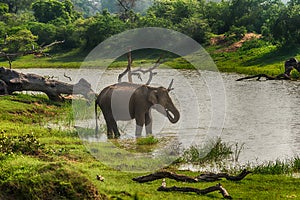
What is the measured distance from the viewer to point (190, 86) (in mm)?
33406

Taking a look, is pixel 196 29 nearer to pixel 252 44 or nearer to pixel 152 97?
pixel 252 44

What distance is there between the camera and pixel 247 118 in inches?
840

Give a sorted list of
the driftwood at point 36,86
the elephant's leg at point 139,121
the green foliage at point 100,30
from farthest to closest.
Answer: the green foliage at point 100,30, the driftwood at point 36,86, the elephant's leg at point 139,121

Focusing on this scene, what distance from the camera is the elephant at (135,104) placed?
16234 millimetres

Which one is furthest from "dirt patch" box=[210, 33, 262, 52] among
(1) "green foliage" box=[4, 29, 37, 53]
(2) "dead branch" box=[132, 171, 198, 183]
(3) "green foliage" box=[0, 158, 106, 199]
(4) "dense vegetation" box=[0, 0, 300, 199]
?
(3) "green foliage" box=[0, 158, 106, 199]

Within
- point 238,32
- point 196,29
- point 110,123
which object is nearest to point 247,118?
point 110,123

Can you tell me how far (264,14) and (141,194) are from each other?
4752cm

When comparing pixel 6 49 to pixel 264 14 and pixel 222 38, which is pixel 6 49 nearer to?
pixel 222 38

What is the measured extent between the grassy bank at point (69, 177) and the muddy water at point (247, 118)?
3012 millimetres

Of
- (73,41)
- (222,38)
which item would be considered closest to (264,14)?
(222,38)

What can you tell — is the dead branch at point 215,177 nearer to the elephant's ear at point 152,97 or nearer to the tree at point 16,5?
the elephant's ear at point 152,97

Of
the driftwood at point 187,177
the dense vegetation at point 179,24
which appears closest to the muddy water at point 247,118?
the driftwood at point 187,177

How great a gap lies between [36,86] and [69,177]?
47.9 feet

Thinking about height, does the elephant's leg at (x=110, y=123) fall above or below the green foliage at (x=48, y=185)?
Result: below
